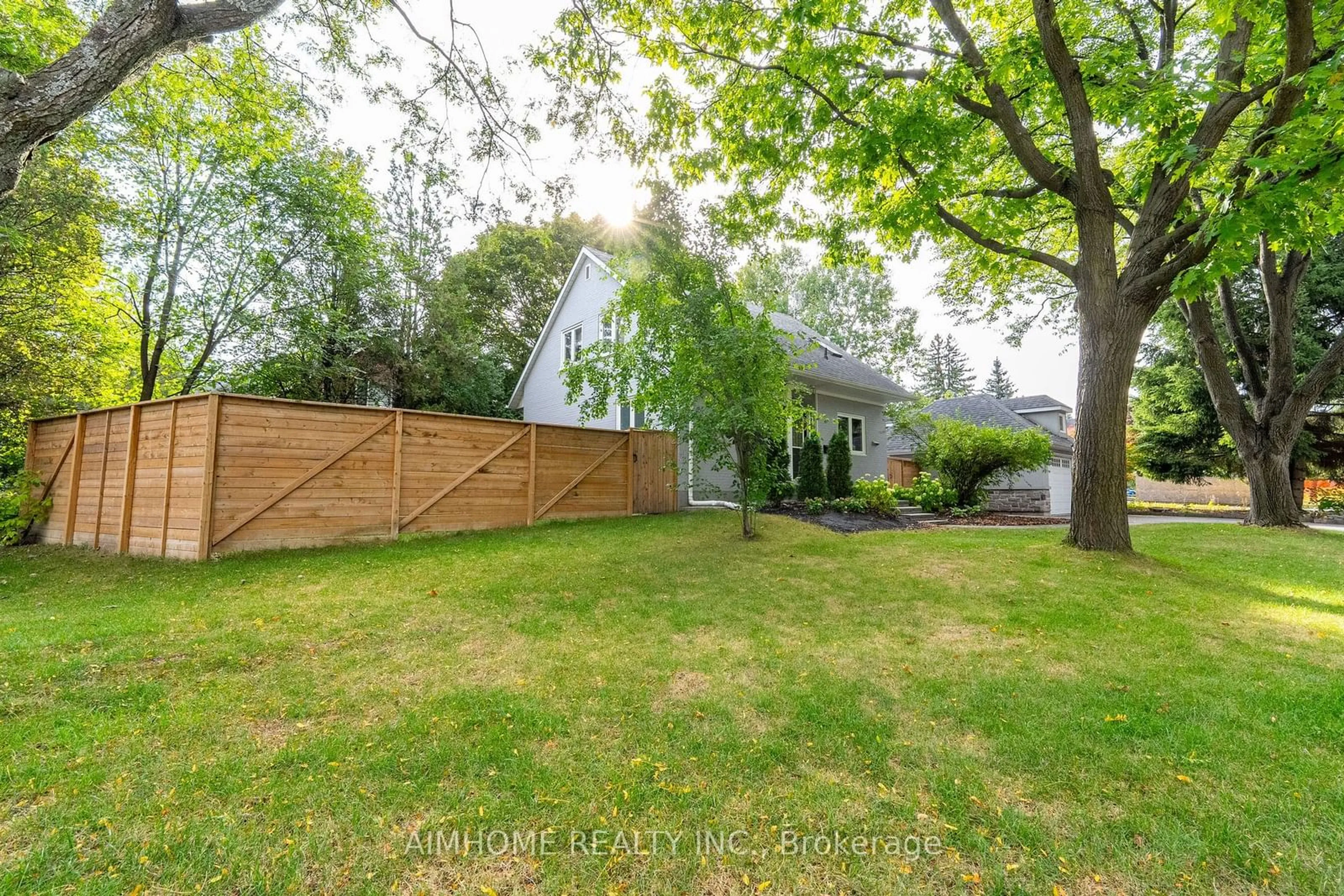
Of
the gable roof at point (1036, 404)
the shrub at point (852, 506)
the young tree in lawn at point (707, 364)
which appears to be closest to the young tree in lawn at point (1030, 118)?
the young tree in lawn at point (707, 364)

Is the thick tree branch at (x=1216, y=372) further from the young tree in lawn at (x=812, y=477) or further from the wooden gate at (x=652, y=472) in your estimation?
the wooden gate at (x=652, y=472)

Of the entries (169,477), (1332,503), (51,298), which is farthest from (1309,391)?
(51,298)

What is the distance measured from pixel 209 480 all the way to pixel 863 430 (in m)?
15.4

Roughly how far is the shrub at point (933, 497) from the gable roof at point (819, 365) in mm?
3337

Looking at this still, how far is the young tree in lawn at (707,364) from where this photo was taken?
297 inches

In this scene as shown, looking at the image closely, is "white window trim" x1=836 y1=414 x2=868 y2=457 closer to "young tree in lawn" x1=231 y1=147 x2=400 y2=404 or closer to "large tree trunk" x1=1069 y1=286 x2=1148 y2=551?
"large tree trunk" x1=1069 y1=286 x2=1148 y2=551

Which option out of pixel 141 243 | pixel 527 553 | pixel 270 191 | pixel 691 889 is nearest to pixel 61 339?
pixel 141 243

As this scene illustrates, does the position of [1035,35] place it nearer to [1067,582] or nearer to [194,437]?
[1067,582]

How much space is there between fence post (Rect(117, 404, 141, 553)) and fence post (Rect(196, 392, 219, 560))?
5.83 ft

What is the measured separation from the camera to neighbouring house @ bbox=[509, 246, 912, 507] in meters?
13.2

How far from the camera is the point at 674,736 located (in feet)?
8.61

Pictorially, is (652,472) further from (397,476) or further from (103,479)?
(103,479)

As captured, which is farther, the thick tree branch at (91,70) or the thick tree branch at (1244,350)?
the thick tree branch at (1244,350)

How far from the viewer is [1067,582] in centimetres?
544
